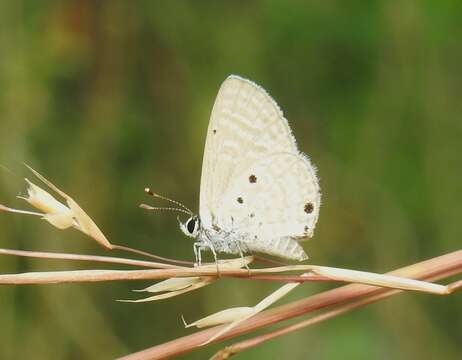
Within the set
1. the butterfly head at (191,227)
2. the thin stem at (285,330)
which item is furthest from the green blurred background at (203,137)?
the thin stem at (285,330)

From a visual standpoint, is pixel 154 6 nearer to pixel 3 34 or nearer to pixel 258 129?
pixel 3 34

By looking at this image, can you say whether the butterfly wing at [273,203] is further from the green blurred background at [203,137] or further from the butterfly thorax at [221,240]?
the green blurred background at [203,137]

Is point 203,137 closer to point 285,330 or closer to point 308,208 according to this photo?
point 308,208

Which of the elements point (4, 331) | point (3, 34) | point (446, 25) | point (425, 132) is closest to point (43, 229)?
point (4, 331)

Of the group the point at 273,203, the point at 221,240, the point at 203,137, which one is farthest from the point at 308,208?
the point at 203,137

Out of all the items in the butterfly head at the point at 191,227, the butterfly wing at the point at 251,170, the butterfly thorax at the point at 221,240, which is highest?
the butterfly wing at the point at 251,170

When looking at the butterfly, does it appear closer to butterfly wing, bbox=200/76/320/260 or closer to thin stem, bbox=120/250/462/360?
butterfly wing, bbox=200/76/320/260

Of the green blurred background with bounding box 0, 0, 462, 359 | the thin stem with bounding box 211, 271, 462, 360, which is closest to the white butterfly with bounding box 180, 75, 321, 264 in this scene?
the thin stem with bounding box 211, 271, 462, 360

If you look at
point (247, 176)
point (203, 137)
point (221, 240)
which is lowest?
point (221, 240)
